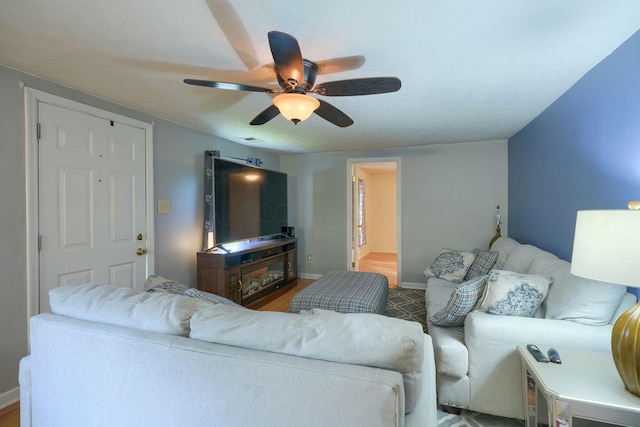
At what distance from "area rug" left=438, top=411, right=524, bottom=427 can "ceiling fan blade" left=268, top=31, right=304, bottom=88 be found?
2138 millimetres

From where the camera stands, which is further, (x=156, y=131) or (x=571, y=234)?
(x=156, y=131)

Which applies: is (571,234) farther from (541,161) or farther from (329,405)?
(329,405)

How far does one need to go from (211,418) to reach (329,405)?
405 millimetres

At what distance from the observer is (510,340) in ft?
5.15

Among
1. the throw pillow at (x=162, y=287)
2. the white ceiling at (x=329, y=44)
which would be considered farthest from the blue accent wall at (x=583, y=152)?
the throw pillow at (x=162, y=287)

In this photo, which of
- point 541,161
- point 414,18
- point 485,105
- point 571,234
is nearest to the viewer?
point 414,18

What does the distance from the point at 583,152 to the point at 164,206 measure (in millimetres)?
3664

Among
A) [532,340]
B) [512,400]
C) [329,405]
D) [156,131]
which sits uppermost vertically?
[156,131]

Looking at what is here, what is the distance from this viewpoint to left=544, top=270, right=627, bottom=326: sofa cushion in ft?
4.89

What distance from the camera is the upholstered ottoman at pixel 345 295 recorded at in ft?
7.72

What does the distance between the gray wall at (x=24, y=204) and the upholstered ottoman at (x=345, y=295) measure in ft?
5.14

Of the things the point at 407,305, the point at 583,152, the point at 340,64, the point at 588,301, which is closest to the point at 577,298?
the point at 588,301

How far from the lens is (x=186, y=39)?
5.03 ft

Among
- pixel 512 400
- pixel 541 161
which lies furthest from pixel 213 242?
pixel 541 161
